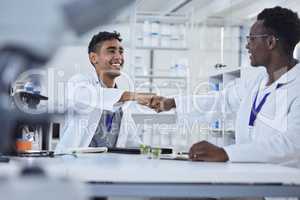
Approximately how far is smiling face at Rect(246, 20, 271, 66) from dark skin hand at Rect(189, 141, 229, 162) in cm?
50

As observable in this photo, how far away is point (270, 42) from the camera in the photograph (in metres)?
1.59

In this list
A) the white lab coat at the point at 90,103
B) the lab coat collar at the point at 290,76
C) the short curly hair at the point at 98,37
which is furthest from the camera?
the white lab coat at the point at 90,103

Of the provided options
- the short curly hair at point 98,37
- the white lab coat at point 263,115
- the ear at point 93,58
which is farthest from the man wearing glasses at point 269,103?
the short curly hair at point 98,37

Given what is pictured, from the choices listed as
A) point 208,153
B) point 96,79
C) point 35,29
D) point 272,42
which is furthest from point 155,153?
point 35,29

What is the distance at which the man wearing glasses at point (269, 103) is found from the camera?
4.16 feet

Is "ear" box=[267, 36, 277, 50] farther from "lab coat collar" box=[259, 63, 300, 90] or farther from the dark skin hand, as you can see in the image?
the dark skin hand

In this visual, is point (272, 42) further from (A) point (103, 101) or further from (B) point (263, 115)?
(A) point (103, 101)

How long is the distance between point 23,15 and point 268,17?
1.41 metres

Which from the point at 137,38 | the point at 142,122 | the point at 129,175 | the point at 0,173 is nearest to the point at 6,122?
the point at 0,173

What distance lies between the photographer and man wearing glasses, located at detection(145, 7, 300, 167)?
127cm

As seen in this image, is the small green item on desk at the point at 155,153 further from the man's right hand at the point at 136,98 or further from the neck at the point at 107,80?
the neck at the point at 107,80

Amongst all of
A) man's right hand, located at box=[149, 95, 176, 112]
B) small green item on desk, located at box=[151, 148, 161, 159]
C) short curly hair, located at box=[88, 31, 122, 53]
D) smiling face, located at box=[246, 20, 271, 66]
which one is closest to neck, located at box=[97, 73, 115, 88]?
man's right hand, located at box=[149, 95, 176, 112]

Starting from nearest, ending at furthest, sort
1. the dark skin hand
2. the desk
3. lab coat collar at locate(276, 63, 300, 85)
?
the desk
the dark skin hand
lab coat collar at locate(276, 63, 300, 85)

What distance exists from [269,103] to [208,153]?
0.37m
